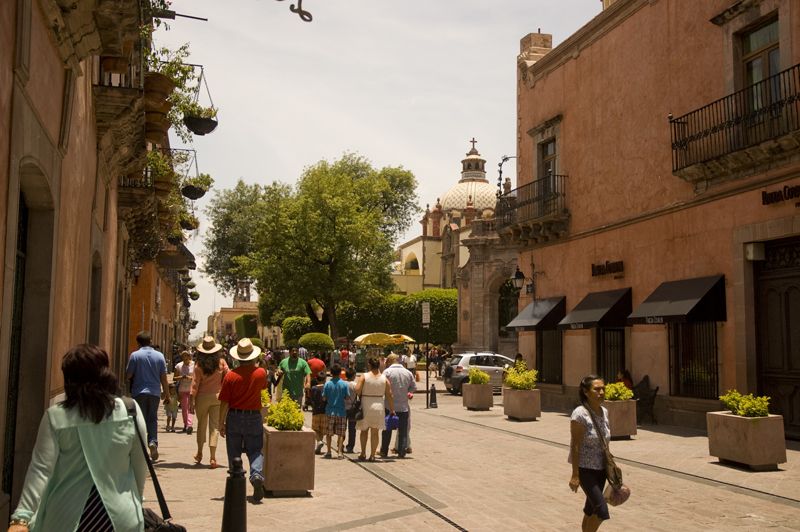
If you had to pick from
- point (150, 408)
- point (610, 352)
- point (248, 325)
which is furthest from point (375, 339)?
point (248, 325)

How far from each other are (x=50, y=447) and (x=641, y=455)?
11595mm

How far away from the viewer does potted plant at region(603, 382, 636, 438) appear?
53.0 ft

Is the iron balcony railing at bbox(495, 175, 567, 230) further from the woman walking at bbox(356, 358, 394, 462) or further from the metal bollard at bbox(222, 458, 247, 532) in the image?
the metal bollard at bbox(222, 458, 247, 532)

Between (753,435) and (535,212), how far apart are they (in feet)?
48.1

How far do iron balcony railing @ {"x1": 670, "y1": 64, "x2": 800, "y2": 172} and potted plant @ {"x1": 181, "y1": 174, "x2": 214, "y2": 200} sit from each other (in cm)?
1030

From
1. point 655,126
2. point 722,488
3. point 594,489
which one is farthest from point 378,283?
point 594,489

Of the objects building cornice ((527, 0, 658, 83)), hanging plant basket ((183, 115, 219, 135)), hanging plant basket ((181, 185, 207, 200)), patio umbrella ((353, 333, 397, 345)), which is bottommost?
patio umbrella ((353, 333, 397, 345))

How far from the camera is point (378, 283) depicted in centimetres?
5266

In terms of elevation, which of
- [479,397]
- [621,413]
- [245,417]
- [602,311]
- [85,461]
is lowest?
[479,397]

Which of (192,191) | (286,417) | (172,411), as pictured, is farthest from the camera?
(192,191)

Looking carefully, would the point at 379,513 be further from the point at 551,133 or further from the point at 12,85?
the point at 551,133

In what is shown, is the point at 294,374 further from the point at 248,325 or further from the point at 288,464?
the point at 248,325

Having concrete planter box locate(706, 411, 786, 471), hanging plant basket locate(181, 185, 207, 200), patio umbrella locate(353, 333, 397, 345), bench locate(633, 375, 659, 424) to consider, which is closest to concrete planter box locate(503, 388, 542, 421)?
bench locate(633, 375, 659, 424)

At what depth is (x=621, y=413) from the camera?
16266 millimetres
